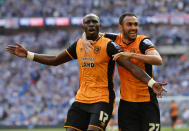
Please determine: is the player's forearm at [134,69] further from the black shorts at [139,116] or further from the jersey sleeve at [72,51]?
the jersey sleeve at [72,51]

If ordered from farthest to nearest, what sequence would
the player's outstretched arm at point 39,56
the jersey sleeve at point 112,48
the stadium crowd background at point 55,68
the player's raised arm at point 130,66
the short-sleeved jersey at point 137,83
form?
the stadium crowd background at point 55,68 → the player's outstretched arm at point 39,56 → the short-sleeved jersey at point 137,83 → the jersey sleeve at point 112,48 → the player's raised arm at point 130,66

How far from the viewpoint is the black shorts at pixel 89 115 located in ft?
21.4

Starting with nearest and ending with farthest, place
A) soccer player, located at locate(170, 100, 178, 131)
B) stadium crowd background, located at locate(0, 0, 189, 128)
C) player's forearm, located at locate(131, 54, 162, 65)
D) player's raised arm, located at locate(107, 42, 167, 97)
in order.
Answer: player's forearm, located at locate(131, 54, 162, 65), player's raised arm, located at locate(107, 42, 167, 97), soccer player, located at locate(170, 100, 178, 131), stadium crowd background, located at locate(0, 0, 189, 128)

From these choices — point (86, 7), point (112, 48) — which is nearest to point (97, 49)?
point (112, 48)

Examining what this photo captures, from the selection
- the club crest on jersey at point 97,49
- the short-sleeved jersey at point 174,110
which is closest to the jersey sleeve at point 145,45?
the club crest on jersey at point 97,49

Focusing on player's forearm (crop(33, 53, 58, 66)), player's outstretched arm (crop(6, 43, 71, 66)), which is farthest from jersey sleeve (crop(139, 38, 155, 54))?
player's forearm (crop(33, 53, 58, 66))

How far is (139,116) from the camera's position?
7.08 meters

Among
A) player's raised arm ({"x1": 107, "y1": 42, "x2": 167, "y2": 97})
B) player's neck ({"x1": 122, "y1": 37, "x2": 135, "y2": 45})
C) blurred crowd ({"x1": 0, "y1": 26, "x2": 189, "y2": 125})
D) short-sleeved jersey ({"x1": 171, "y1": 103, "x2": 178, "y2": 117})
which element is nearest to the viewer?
player's raised arm ({"x1": 107, "y1": 42, "x2": 167, "y2": 97})

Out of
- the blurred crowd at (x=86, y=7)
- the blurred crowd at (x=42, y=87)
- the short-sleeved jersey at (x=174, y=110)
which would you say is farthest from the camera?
the blurred crowd at (x=86, y=7)

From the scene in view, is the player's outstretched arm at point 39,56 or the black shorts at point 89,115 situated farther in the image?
the player's outstretched arm at point 39,56

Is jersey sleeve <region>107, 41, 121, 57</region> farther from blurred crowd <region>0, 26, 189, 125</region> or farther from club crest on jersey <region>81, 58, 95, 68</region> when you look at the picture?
blurred crowd <region>0, 26, 189, 125</region>

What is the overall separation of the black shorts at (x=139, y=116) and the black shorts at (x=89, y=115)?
414mm

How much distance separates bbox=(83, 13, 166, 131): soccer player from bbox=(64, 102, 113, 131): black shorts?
0.44 m

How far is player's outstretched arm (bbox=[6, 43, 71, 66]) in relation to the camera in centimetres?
733
